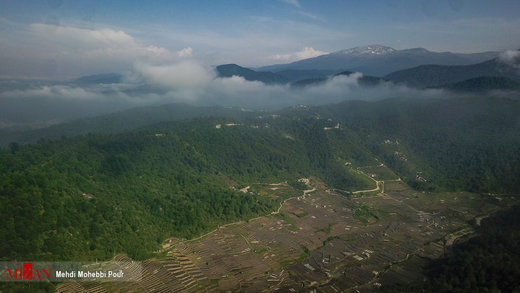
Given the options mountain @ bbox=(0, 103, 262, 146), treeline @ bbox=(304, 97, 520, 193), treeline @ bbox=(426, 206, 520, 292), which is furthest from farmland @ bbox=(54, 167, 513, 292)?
mountain @ bbox=(0, 103, 262, 146)

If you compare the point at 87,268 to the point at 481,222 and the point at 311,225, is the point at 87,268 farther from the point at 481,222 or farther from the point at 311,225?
the point at 481,222

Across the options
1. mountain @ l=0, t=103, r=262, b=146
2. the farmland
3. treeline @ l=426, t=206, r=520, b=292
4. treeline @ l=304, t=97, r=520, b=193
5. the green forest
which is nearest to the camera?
treeline @ l=426, t=206, r=520, b=292

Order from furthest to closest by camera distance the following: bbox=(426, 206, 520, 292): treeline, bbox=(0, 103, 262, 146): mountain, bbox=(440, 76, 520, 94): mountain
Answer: bbox=(440, 76, 520, 94): mountain, bbox=(0, 103, 262, 146): mountain, bbox=(426, 206, 520, 292): treeline

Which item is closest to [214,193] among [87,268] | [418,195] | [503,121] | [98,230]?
[98,230]

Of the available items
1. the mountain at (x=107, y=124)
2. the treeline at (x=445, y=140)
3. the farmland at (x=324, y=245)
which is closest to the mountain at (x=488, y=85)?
the treeline at (x=445, y=140)

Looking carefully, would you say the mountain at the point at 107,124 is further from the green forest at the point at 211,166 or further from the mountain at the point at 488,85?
the mountain at the point at 488,85

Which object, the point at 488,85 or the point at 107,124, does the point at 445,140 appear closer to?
the point at 488,85

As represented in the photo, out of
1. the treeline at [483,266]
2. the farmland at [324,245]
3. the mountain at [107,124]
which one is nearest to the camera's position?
the treeline at [483,266]

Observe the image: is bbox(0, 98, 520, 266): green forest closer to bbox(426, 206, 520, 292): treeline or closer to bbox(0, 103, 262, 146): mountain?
bbox(426, 206, 520, 292): treeline

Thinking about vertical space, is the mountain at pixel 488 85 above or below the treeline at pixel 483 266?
above

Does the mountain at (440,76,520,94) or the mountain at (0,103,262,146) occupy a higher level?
the mountain at (440,76,520,94)

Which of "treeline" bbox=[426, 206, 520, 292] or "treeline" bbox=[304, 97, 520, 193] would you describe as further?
"treeline" bbox=[304, 97, 520, 193]
